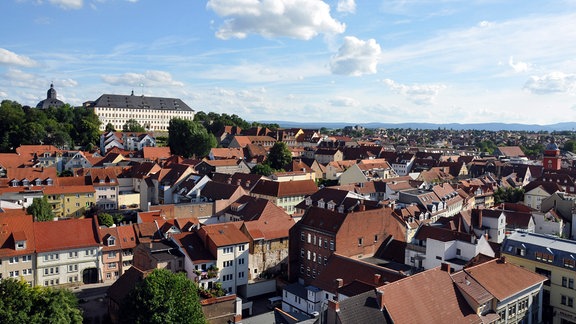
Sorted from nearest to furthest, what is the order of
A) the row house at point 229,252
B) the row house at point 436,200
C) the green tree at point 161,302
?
the green tree at point 161,302 → the row house at point 229,252 → the row house at point 436,200

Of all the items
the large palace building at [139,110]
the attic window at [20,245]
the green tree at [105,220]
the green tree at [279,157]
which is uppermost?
the large palace building at [139,110]

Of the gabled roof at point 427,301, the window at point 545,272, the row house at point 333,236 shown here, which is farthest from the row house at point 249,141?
the gabled roof at point 427,301

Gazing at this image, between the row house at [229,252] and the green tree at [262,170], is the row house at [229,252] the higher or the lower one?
the lower one

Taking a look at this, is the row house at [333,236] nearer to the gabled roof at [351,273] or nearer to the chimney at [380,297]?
the gabled roof at [351,273]

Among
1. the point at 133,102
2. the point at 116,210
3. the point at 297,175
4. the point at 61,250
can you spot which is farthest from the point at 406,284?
the point at 133,102

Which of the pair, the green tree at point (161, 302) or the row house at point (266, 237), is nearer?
the green tree at point (161, 302)

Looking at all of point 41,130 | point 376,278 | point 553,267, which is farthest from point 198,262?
point 41,130

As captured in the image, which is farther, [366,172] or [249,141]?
[249,141]

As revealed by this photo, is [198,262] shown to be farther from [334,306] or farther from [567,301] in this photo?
[567,301]
